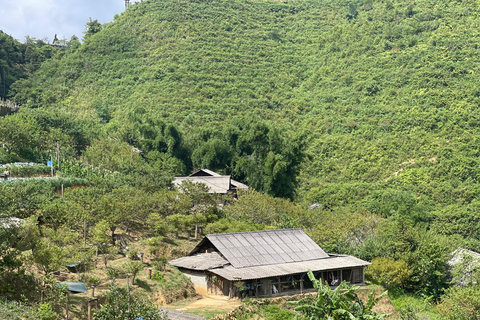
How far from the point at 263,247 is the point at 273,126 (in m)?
32.4

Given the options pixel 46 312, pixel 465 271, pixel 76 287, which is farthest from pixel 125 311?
pixel 465 271

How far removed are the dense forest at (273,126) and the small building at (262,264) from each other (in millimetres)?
3174

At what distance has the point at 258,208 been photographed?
1639 inches

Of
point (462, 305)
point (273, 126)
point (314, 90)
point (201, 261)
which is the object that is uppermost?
point (314, 90)

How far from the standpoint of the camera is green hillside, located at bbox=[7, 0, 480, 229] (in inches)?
2355

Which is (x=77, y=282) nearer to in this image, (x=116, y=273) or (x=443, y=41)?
(x=116, y=273)

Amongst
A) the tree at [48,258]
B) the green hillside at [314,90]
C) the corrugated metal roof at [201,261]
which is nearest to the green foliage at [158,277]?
the corrugated metal roof at [201,261]

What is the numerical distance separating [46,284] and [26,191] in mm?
10212

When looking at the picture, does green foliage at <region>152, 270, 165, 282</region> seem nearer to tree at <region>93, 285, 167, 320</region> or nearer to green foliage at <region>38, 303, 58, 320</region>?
tree at <region>93, 285, 167, 320</region>

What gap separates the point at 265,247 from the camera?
3284cm

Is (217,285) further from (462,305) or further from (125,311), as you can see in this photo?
(462,305)

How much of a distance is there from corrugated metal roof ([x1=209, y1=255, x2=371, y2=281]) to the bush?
1.51 metres

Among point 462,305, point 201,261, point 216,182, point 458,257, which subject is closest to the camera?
point 462,305

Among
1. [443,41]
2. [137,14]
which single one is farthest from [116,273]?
[137,14]
